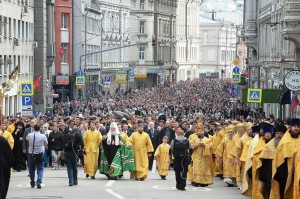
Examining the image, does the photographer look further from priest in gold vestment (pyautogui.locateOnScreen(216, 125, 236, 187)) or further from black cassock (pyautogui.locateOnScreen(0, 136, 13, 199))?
black cassock (pyautogui.locateOnScreen(0, 136, 13, 199))

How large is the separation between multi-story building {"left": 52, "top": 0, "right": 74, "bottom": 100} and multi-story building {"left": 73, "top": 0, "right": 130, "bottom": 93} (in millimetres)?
1196

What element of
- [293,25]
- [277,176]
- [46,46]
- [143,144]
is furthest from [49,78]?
[277,176]

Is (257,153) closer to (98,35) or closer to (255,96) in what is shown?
(255,96)

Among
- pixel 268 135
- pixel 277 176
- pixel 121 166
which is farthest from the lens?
pixel 121 166

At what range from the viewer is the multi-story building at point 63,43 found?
89562 mm

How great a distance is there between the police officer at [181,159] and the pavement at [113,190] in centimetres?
22

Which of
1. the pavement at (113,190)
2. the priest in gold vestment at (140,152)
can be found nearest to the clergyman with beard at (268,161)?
the pavement at (113,190)

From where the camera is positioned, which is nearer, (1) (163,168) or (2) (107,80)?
(1) (163,168)

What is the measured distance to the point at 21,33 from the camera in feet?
228

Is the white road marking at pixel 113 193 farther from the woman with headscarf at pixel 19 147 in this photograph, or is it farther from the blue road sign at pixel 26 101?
the blue road sign at pixel 26 101

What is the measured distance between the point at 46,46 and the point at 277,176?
195 feet

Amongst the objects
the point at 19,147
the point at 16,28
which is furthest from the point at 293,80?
the point at 16,28

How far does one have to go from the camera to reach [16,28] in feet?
221

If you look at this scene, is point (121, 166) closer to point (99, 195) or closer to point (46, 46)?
point (99, 195)
